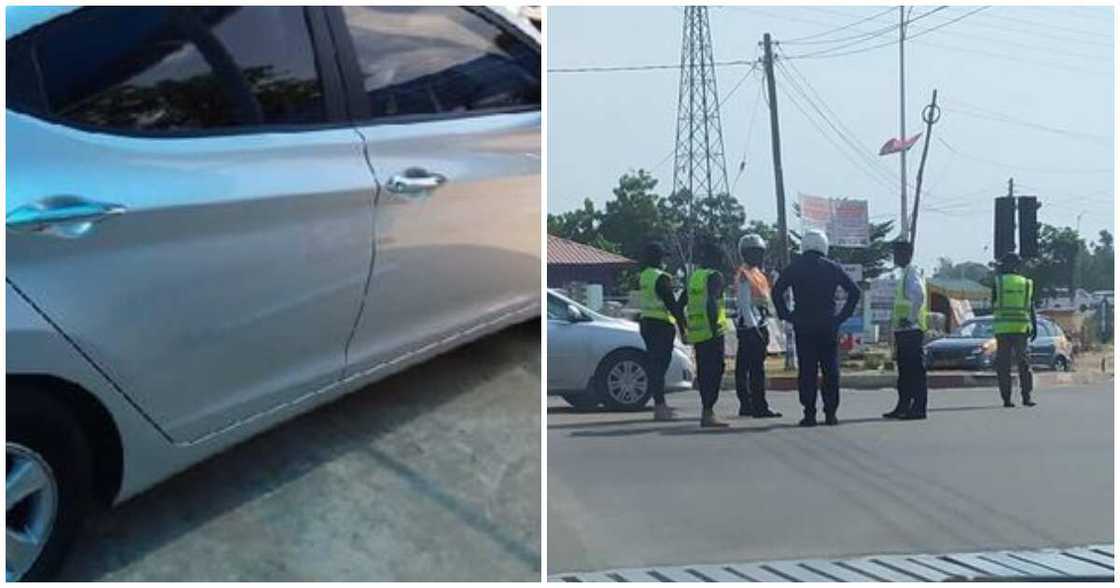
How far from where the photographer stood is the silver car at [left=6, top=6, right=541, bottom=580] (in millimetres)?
3289

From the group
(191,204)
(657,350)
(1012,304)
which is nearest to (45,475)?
(191,204)

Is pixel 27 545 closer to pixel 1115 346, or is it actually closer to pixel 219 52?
pixel 219 52

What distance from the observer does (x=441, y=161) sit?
399 cm

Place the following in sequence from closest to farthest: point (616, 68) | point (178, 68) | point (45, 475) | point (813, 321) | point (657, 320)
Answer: point (45, 475), point (178, 68), point (616, 68), point (657, 320), point (813, 321)

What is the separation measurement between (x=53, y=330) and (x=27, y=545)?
60 cm

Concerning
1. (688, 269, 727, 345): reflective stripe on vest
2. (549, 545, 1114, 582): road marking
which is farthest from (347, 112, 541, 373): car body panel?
(549, 545, 1114, 582): road marking

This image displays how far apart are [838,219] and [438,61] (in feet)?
4.10

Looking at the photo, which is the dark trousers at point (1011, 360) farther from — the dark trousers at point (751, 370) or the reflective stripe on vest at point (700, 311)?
the reflective stripe on vest at point (700, 311)

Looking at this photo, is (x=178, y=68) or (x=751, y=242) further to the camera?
(x=751, y=242)

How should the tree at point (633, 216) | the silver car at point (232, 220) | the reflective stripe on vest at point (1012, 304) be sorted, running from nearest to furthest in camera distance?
the silver car at point (232, 220) → the tree at point (633, 216) → the reflective stripe on vest at point (1012, 304)

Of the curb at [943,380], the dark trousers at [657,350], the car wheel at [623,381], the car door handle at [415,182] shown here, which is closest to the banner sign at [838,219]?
the curb at [943,380]

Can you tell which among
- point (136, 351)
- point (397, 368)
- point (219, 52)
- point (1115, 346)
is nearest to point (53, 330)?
point (136, 351)

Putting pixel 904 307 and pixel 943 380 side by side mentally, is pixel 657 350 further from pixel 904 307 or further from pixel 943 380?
pixel 943 380

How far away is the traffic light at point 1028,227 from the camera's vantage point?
160 inches
